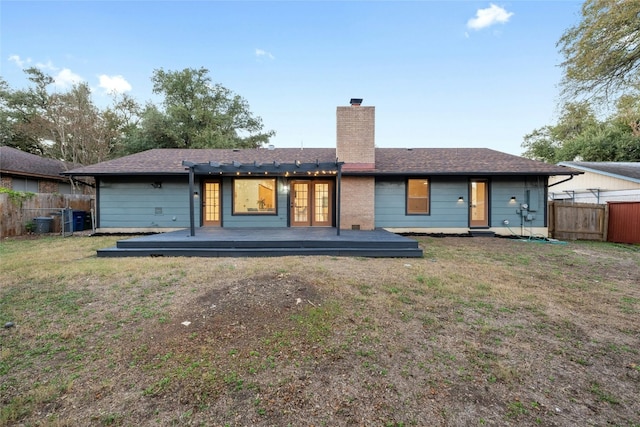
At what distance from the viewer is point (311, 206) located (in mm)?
10211

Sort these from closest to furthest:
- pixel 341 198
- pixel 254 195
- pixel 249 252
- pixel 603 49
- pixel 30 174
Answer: pixel 249 252 → pixel 603 49 → pixel 341 198 → pixel 254 195 → pixel 30 174

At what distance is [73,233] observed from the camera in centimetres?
1040

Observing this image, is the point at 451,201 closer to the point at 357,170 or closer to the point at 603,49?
the point at 357,170

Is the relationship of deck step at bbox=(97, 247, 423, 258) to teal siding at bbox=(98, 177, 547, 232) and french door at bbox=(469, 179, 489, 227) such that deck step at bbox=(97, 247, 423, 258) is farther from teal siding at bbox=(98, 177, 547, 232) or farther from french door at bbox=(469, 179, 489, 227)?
french door at bbox=(469, 179, 489, 227)

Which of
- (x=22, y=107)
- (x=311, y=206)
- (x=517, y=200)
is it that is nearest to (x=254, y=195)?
(x=311, y=206)

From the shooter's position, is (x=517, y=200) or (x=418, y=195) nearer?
(x=517, y=200)

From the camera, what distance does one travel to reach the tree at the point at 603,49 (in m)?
7.70

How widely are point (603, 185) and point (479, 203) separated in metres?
8.16

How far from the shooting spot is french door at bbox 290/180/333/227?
1017cm

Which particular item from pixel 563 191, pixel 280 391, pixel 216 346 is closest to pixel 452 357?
pixel 280 391

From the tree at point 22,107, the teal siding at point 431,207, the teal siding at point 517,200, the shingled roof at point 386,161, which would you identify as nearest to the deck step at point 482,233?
the teal siding at point 517,200

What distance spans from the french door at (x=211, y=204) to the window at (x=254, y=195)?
25.3 inches

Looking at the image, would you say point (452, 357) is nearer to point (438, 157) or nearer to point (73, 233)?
point (438, 157)

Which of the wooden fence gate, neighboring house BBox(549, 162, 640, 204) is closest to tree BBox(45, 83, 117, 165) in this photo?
Answer: the wooden fence gate
